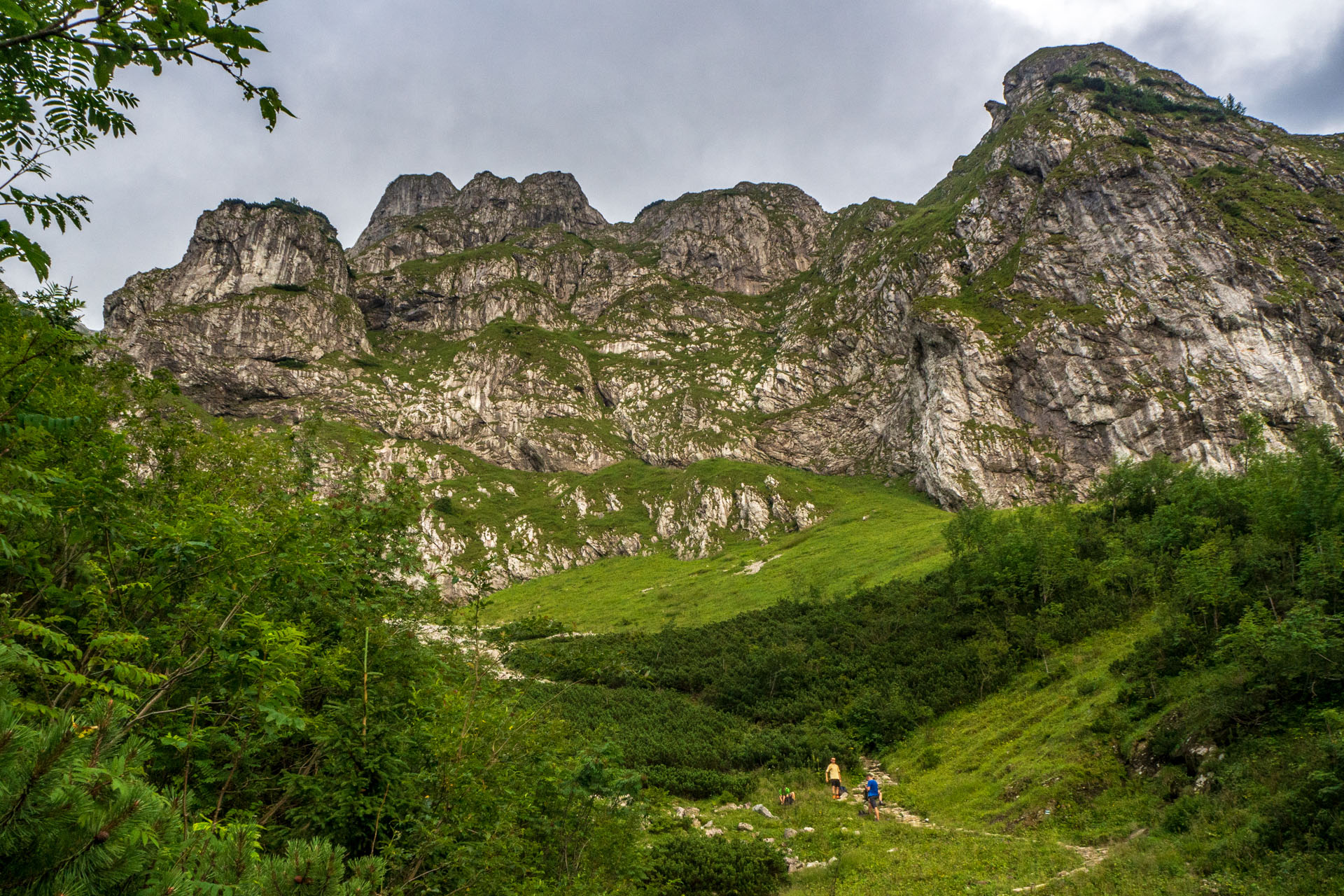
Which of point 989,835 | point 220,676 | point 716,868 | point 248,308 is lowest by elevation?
point 989,835

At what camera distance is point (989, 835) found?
14617 millimetres

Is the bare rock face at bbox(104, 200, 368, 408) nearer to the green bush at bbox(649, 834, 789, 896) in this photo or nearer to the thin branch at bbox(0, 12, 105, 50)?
the green bush at bbox(649, 834, 789, 896)

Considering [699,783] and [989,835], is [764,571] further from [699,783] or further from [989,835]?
[989,835]

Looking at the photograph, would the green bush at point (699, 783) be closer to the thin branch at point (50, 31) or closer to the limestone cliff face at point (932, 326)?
the thin branch at point (50, 31)

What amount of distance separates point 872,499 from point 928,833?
3778 inches

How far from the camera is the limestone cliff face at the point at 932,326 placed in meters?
93.1

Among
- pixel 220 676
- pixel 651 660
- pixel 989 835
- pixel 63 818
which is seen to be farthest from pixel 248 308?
pixel 63 818

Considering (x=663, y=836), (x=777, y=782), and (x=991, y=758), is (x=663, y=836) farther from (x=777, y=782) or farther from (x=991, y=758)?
(x=991, y=758)

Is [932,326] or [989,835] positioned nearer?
[989,835]

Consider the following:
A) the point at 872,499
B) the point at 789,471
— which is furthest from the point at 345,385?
the point at 872,499

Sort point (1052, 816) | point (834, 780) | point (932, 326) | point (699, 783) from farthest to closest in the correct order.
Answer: point (932, 326) < point (699, 783) < point (834, 780) < point (1052, 816)

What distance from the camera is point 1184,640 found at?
17859 millimetres

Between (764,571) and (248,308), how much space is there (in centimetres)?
14470

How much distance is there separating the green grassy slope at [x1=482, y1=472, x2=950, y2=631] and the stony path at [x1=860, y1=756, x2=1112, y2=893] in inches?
1061
